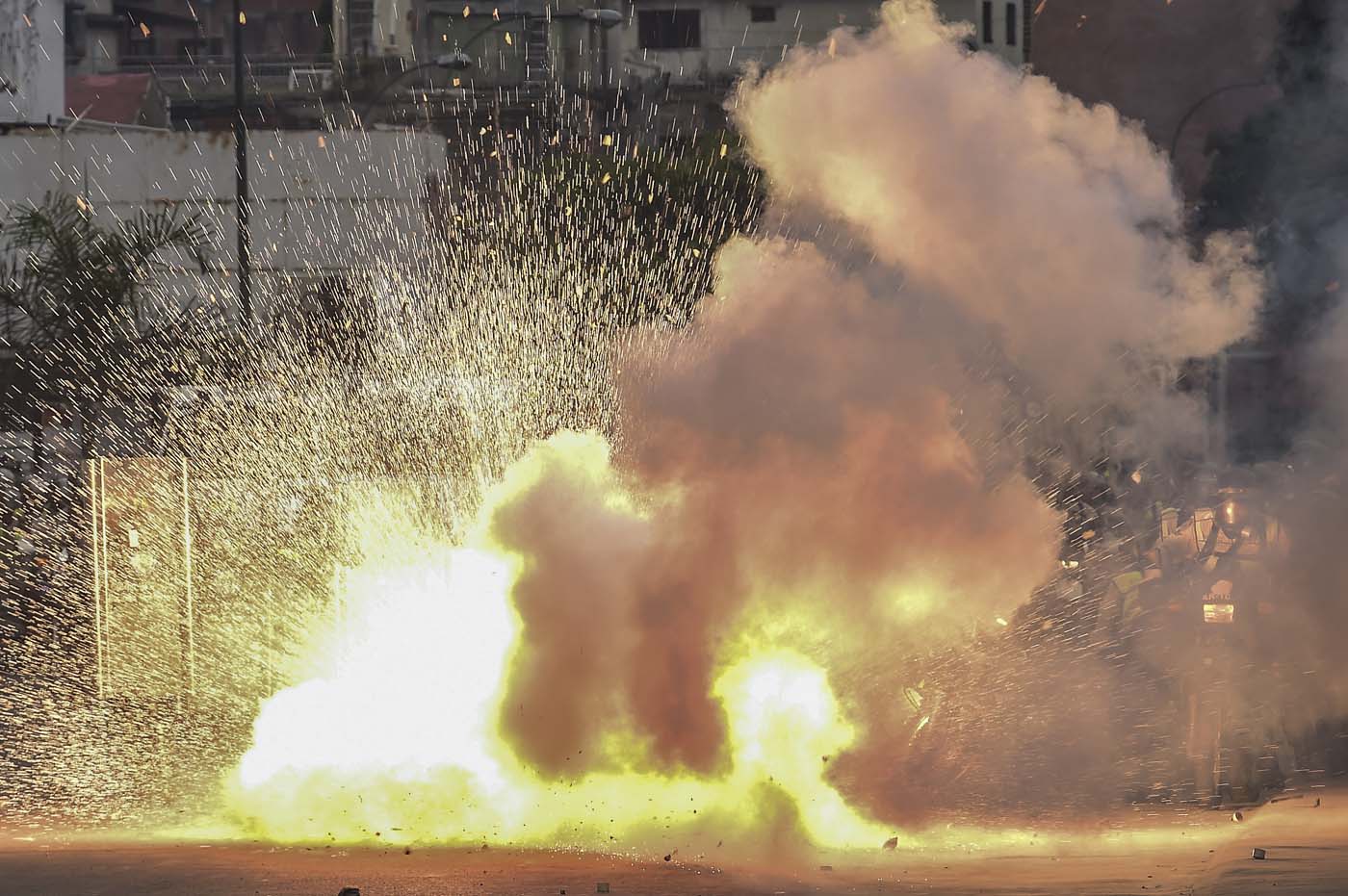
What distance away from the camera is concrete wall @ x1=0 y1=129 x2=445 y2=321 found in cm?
2933

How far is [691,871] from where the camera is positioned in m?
8.66

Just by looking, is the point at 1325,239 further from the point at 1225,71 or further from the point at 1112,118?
the point at 1225,71

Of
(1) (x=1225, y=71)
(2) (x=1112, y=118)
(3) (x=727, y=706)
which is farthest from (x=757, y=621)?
(1) (x=1225, y=71)

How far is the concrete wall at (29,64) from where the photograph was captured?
95.9ft

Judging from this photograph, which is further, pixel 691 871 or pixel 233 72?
pixel 233 72

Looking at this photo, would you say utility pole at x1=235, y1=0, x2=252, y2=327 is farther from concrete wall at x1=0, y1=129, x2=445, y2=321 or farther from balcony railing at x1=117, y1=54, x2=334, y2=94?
balcony railing at x1=117, y1=54, x2=334, y2=94

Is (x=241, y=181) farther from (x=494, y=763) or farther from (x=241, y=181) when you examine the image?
(x=494, y=763)

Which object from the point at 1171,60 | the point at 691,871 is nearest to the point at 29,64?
the point at 1171,60

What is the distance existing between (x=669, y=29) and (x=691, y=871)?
1601 inches

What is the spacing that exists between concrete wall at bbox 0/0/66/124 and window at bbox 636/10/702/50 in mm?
19148

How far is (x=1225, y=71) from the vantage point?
27.5m

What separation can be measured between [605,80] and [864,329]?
35.9 metres

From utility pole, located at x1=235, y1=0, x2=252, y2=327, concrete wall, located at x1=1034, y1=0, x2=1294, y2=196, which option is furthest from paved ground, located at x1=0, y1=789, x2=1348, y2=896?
utility pole, located at x1=235, y1=0, x2=252, y2=327

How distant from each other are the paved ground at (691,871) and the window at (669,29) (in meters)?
39.5
